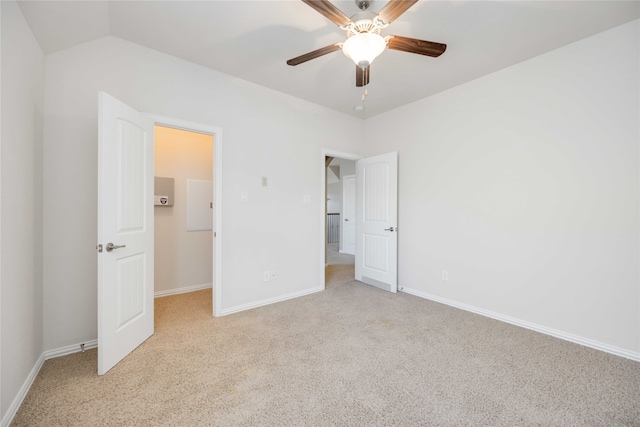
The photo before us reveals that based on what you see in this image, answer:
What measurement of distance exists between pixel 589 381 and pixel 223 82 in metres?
4.02

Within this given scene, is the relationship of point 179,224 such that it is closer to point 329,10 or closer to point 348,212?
point 329,10

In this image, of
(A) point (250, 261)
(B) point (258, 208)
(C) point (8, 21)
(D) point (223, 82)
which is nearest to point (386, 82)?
(D) point (223, 82)

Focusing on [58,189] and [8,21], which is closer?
[8,21]

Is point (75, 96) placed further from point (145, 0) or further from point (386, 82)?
point (386, 82)

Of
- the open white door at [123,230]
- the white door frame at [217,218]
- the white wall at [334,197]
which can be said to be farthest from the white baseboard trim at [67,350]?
the white wall at [334,197]

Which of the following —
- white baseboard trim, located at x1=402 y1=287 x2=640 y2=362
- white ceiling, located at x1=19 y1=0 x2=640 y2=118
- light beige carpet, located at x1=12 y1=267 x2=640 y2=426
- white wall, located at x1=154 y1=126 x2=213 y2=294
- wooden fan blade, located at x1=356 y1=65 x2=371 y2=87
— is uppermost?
white ceiling, located at x1=19 y1=0 x2=640 y2=118

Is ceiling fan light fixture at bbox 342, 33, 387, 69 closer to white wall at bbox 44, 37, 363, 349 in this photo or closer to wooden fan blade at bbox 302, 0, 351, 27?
wooden fan blade at bbox 302, 0, 351, 27

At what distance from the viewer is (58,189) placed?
206 centimetres

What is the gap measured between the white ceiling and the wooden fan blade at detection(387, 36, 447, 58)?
0.29 m

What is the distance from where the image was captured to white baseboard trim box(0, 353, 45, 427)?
4.56 feet

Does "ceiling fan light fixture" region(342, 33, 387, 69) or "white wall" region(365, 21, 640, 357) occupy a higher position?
"ceiling fan light fixture" region(342, 33, 387, 69)

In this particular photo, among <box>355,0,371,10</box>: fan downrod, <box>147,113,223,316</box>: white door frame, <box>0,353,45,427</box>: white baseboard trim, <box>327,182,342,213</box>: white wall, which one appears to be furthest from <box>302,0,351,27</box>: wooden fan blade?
→ <box>327,182,342,213</box>: white wall

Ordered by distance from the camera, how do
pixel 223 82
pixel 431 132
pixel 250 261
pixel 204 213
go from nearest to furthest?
pixel 223 82 → pixel 250 261 → pixel 431 132 → pixel 204 213

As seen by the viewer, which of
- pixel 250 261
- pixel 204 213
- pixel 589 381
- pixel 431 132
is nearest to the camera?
pixel 589 381
